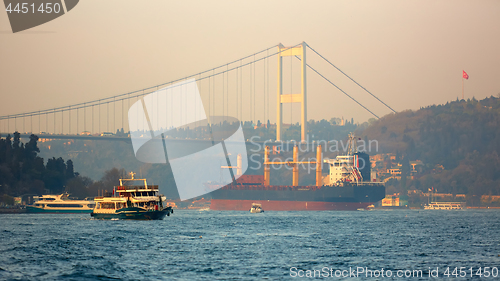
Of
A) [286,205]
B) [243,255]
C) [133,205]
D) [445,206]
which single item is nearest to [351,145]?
[286,205]

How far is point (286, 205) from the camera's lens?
341 ft

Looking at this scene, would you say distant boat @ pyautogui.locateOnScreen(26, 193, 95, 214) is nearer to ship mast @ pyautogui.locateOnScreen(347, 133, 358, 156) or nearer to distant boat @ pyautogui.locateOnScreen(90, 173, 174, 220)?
distant boat @ pyautogui.locateOnScreen(90, 173, 174, 220)

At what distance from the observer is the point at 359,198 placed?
326 ft

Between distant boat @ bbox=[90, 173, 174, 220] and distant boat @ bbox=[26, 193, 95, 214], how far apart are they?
853 inches

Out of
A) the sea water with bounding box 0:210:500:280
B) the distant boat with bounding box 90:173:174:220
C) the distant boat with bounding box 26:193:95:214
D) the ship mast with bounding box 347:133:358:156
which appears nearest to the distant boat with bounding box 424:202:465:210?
the ship mast with bounding box 347:133:358:156

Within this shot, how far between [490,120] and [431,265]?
175680 mm

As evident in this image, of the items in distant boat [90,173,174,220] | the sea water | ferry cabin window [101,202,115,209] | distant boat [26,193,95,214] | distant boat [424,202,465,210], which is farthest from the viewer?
distant boat [424,202,465,210]

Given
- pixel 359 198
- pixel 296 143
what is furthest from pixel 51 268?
pixel 296 143

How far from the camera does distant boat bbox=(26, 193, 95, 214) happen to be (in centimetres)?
8138

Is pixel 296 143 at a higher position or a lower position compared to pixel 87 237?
higher

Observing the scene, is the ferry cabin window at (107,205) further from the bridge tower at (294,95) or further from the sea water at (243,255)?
the bridge tower at (294,95)

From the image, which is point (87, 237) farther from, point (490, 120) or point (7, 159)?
point (490, 120)

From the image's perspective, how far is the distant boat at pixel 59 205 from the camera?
A: 8138 cm

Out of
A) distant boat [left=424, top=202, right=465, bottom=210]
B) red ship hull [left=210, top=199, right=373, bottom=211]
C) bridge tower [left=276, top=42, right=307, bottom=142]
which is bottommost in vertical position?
distant boat [left=424, top=202, right=465, bottom=210]
